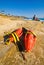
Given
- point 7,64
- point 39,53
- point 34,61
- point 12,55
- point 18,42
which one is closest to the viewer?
point 7,64

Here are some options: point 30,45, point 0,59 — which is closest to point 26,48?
point 30,45

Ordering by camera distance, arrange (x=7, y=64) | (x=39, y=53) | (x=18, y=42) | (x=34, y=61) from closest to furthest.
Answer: (x=7, y=64)
(x=34, y=61)
(x=39, y=53)
(x=18, y=42)

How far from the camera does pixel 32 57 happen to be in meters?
8.16

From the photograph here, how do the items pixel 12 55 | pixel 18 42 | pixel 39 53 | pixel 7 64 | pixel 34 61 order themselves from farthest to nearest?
pixel 18 42 → pixel 39 53 → pixel 12 55 → pixel 34 61 → pixel 7 64

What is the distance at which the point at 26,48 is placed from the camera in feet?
28.1

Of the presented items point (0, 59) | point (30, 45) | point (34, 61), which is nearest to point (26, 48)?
point (30, 45)

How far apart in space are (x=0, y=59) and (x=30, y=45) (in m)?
2.16

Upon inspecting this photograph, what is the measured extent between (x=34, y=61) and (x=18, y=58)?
2.79 feet

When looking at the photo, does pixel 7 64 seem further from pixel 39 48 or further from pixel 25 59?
pixel 39 48

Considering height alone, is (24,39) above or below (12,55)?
above

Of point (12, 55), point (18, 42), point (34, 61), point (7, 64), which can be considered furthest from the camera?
point (18, 42)

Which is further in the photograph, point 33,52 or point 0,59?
point 33,52

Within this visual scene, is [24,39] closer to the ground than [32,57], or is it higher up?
higher up

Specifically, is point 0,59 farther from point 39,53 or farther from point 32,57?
point 39,53
